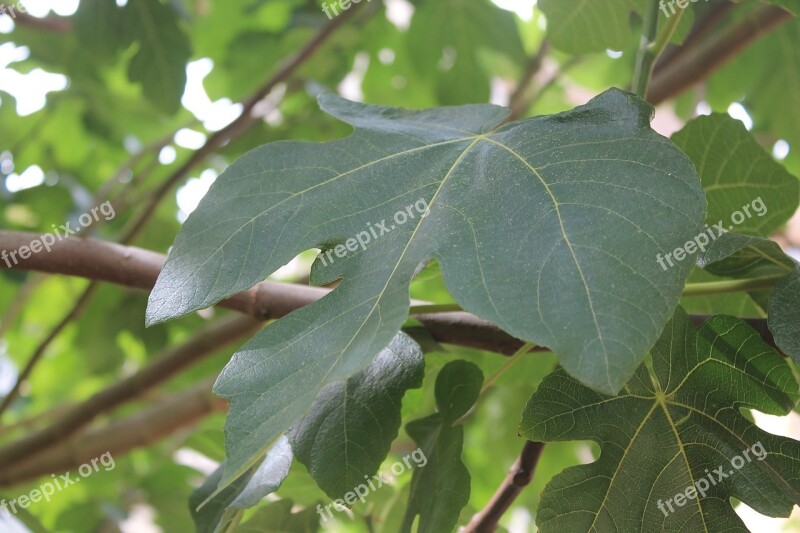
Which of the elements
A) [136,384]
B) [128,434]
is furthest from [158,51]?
[128,434]

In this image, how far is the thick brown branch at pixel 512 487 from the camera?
0.59 meters

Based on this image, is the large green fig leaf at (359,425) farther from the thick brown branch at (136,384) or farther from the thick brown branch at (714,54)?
the thick brown branch at (714,54)

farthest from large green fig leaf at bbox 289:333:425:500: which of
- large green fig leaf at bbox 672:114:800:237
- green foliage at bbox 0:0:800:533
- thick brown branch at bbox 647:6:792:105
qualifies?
thick brown branch at bbox 647:6:792:105

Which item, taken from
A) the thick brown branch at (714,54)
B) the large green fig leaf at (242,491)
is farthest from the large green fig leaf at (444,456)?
the thick brown branch at (714,54)

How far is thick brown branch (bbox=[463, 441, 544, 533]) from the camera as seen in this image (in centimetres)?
59

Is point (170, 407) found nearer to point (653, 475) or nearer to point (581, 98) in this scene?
point (653, 475)

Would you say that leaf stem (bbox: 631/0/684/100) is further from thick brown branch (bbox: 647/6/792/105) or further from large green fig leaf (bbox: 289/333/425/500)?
thick brown branch (bbox: 647/6/792/105)

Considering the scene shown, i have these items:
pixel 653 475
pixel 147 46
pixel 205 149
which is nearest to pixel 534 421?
pixel 653 475

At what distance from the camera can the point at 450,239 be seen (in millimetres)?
467

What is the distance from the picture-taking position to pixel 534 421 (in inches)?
20.4

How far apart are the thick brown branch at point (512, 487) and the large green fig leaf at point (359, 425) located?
101 mm

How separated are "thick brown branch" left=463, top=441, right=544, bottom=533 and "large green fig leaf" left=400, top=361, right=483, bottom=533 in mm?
54

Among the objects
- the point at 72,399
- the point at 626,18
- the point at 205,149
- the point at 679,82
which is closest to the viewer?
the point at 626,18

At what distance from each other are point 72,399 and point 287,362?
1.88 m
